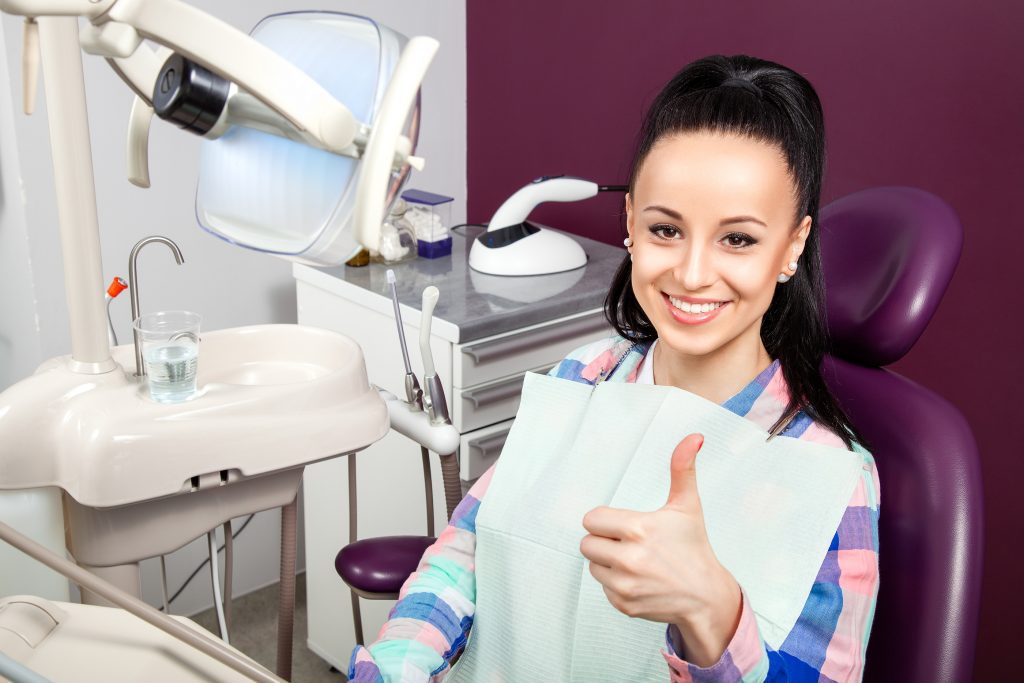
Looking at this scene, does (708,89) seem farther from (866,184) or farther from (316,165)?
(866,184)

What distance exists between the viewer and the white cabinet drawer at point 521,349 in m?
1.80

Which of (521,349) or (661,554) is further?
(521,349)

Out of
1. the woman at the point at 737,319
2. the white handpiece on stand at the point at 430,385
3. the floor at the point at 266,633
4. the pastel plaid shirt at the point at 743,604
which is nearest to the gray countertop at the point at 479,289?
the white handpiece on stand at the point at 430,385

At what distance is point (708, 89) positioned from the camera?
1.07m

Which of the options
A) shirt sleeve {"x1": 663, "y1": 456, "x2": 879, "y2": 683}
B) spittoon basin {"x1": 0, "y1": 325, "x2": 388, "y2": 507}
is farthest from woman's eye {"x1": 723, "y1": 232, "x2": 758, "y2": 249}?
spittoon basin {"x1": 0, "y1": 325, "x2": 388, "y2": 507}

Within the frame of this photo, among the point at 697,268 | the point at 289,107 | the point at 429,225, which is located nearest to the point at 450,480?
the point at 697,268

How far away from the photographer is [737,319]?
1.06m

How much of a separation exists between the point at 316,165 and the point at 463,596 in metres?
0.73

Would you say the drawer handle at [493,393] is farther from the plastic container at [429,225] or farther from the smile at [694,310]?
the smile at [694,310]

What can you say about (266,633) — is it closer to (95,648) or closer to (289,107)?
(95,648)

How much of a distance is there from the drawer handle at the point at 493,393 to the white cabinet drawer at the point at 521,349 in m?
0.01

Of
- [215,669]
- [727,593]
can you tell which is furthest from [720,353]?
[215,669]

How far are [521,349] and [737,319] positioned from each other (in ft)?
2.82

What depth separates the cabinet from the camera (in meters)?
1.83
